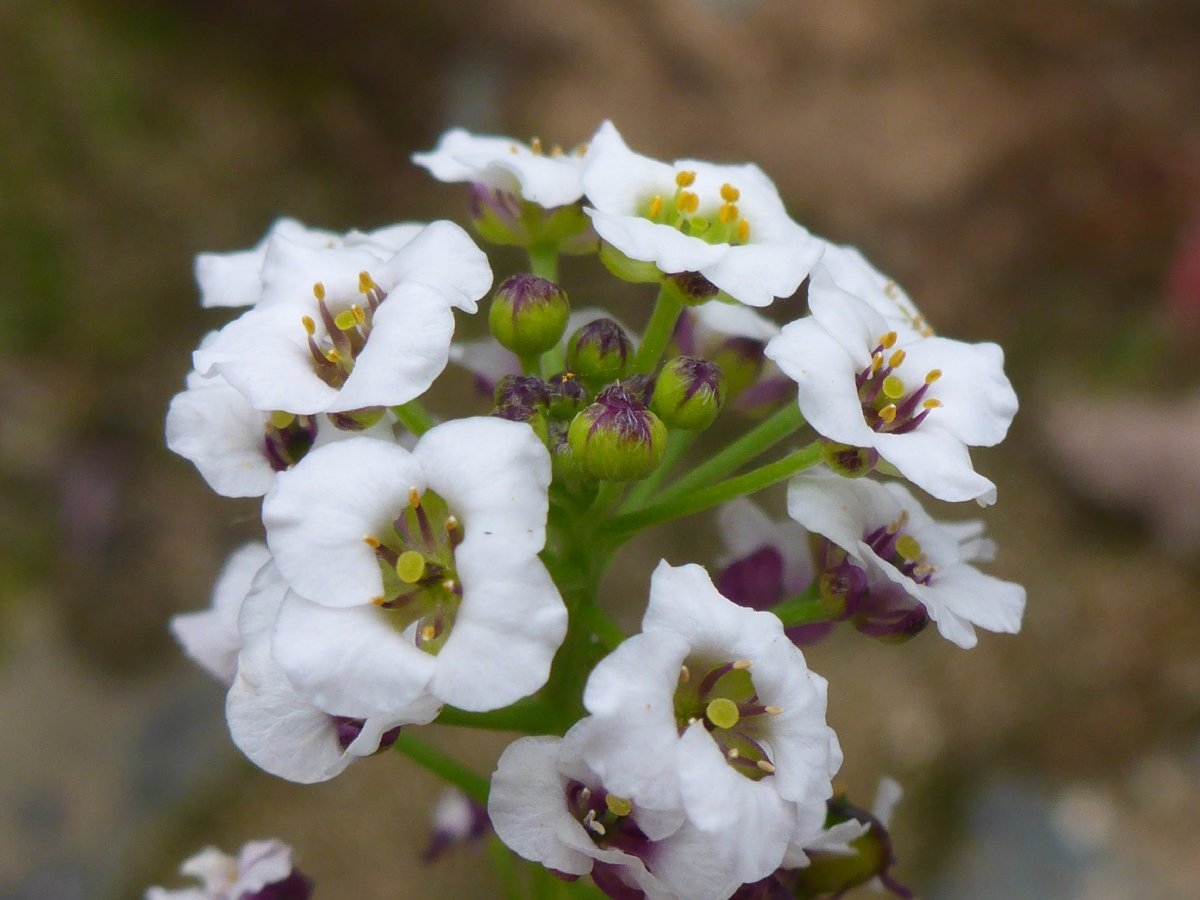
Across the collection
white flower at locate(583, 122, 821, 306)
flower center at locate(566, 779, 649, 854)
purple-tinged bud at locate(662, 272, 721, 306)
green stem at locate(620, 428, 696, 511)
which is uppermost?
white flower at locate(583, 122, 821, 306)

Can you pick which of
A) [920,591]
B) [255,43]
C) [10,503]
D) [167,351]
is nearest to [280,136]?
[255,43]

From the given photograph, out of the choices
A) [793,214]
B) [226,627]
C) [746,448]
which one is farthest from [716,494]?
[793,214]

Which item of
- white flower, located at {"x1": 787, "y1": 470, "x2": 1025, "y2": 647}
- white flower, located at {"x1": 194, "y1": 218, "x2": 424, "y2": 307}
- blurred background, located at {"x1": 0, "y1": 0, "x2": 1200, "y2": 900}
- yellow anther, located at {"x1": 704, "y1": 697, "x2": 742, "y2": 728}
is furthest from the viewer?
blurred background, located at {"x1": 0, "y1": 0, "x2": 1200, "y2": 900}

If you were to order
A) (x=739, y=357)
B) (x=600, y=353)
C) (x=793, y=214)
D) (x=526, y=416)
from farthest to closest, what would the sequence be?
(x=793, y=214), (x=739, y=357), (x=600, y=353), (x=526, y=416)

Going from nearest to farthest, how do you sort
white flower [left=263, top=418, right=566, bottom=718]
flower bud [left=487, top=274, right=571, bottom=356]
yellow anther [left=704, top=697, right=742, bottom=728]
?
1. white flower [left=263, top=418, right=566, bottom=718]
2. yellow anther [left=704, top=697, right=742, bottom=728]
3. flower bud [left=487, top=274, right=571, bottom=356]

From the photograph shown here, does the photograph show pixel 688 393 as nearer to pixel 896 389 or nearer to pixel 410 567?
pixel 896 389

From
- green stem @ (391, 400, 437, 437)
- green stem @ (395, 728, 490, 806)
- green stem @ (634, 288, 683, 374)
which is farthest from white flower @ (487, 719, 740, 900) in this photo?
green stem @ (634, 288, 683, 374)

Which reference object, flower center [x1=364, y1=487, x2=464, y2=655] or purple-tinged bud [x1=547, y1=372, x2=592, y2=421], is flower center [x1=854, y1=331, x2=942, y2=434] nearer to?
purple-tinged bud [x1=547, y1=372, x2=592, y2=421]
